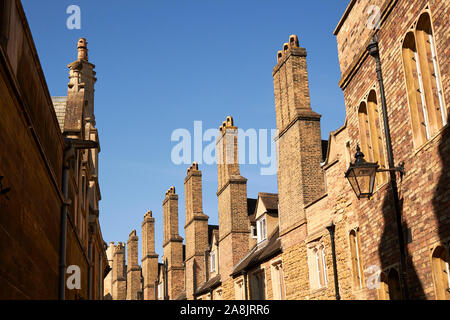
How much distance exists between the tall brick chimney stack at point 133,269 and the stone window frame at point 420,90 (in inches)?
2011

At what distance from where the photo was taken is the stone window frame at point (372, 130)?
11.5 m

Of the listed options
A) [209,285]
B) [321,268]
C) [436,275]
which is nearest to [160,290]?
[209,285]

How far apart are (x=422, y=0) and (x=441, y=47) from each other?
1.14 m

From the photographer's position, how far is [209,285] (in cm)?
3519

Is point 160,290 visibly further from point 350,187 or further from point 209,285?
point 350,187

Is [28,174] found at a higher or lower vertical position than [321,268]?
lower

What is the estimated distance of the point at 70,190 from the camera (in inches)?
549

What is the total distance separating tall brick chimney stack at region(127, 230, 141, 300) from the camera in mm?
58228

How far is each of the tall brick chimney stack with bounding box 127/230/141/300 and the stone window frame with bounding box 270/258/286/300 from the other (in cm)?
3526

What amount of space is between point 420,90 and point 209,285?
27346 millimetres

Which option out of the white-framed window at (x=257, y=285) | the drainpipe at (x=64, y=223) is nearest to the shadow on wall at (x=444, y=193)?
the drainpipe at (x=64, y=223)

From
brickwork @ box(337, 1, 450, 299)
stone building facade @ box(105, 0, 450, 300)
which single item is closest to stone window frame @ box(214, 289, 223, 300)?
stone building facade @ box(105, 0, 450, 300)

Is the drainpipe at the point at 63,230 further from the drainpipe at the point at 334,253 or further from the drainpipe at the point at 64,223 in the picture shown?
the drainpipe at the point at 334,253
